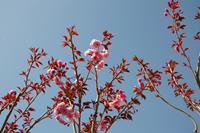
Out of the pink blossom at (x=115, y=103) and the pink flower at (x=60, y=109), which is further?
the pink blossom at (x=115, y=103)

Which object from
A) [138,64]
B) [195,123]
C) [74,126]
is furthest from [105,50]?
[195,123]

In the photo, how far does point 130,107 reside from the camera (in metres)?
4.51

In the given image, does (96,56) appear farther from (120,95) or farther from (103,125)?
(103,125)

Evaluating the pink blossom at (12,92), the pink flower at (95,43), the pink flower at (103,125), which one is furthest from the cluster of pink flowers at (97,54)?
the pink blossom at (12,92)

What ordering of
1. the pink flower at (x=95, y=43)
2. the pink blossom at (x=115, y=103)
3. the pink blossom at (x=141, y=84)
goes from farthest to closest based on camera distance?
the pink blossom at (x=141, y=84) → the pink flower at (x=95, y=43) → the pink blossom at (x=115, y=103)

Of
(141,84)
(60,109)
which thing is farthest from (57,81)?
(141,84)

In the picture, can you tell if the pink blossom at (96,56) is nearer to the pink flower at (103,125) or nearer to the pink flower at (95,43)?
the pink flower at (95,43)

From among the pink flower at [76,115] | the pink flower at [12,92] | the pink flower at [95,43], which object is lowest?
the pink flower at [76,115]

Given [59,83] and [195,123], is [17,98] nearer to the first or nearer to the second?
[59,83]

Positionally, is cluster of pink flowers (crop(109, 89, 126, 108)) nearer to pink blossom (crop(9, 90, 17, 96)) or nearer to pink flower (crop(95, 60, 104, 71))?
pink flower (crop(95, 60, 104, 71))

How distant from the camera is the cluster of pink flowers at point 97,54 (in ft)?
14.0

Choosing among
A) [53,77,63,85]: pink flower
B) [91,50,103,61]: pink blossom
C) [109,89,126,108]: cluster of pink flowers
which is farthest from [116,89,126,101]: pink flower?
[53,77,63,85]: pink flower

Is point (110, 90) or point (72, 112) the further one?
point (110, 90)

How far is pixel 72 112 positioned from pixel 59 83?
0.71 meters
